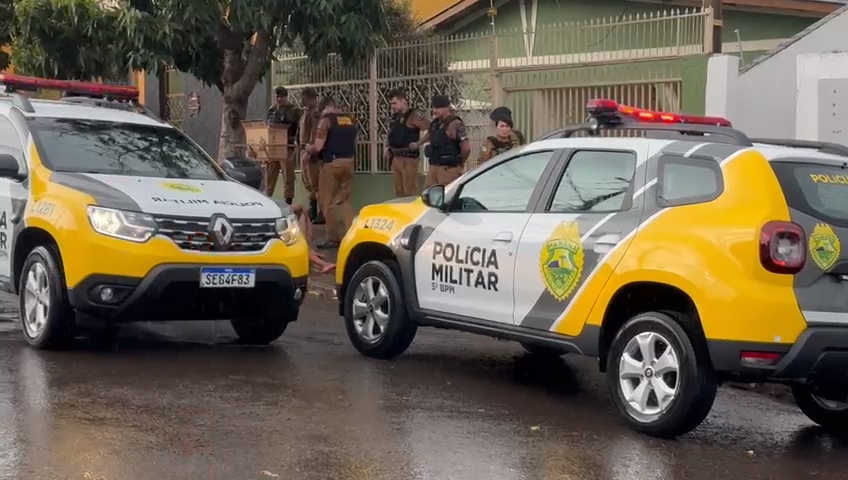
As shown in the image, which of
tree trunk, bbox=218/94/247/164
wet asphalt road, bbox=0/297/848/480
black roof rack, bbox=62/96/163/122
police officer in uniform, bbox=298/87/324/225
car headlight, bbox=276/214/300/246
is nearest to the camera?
wet asphalt road, bbox=0/297/848/480

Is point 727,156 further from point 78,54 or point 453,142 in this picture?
point 78,54

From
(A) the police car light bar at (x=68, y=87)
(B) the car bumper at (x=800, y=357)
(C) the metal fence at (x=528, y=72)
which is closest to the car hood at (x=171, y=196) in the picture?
(A) the police car light bar at (x=68, y=87)

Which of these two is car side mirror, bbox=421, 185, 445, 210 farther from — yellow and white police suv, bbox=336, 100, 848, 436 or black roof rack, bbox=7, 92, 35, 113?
black roof rack, bbox=7, 92, 35, 113

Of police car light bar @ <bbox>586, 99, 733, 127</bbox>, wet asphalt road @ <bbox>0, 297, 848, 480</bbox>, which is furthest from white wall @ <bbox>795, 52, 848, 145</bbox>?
police car light bar @ <bbox>586, 99, 733, 127</bbox>

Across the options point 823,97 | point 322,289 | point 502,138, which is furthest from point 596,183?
point 502,138

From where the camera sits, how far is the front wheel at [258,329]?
959cm

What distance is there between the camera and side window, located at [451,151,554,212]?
7.96 metres

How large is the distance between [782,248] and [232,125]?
10.6m

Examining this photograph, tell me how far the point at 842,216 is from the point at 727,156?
2.17ft

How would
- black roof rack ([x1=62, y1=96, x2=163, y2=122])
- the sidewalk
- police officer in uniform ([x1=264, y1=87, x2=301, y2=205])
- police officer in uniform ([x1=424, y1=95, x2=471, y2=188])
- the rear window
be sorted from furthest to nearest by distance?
police officer in uniform ([x1=264, y1=87, x2=301, y2=205])
police officer in uniform ([x1=424, y1=95, x2=471, y2=188])
the sidewalk
black roof rack ([x1=62, y1=96, x2=163, y2=122])
the rear window

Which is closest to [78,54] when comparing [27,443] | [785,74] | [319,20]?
[319,20]

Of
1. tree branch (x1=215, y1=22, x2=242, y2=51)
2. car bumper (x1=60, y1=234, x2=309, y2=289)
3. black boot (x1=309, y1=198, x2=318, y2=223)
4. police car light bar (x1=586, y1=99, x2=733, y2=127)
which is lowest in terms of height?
black boot (x1=309, y1=198, x2=318, y2=223)

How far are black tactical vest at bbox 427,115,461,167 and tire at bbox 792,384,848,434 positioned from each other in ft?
24.9

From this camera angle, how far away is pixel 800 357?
633 centimetres
